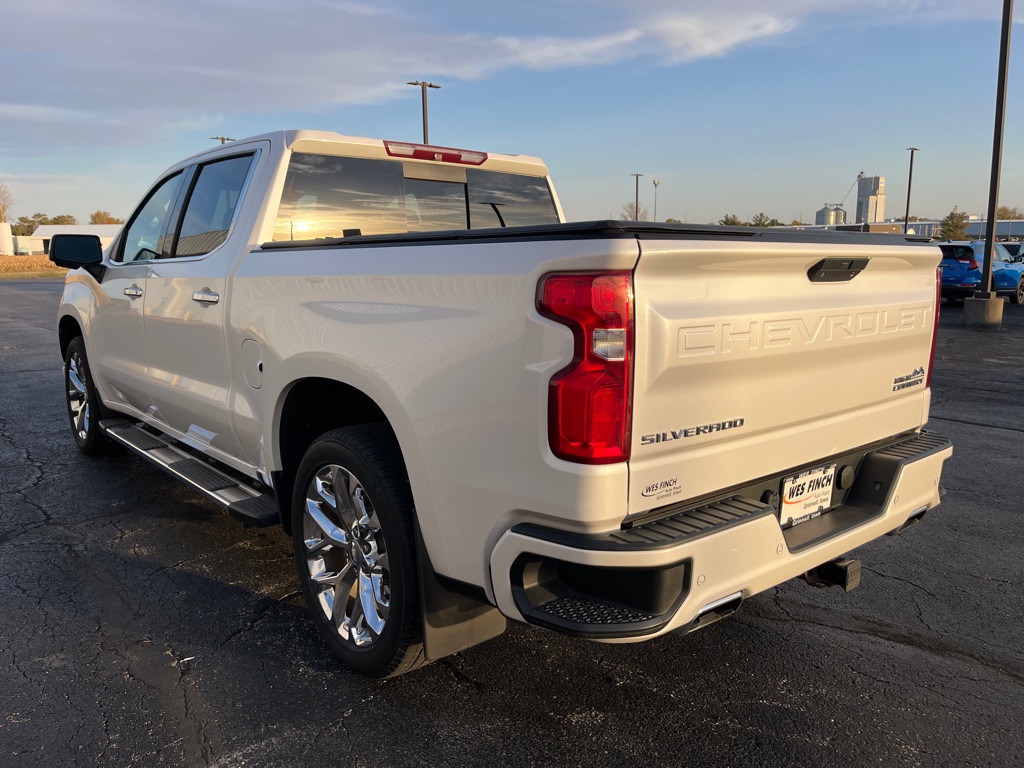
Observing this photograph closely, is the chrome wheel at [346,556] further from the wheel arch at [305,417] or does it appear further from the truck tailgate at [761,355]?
the truck tailgate at [761,355]

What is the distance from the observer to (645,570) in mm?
2133

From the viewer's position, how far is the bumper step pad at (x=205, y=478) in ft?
11.7

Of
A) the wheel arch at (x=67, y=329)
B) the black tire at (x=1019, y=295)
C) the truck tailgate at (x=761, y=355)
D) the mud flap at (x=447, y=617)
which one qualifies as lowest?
the black tire at (x=1019, y=295)

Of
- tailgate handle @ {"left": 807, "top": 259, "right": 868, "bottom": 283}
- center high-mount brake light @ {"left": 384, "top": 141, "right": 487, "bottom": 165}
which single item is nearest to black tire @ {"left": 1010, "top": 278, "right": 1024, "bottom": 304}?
center high-mount brake light @ {"left": 384, "top": 141, "right": 487, "bottom": 165}

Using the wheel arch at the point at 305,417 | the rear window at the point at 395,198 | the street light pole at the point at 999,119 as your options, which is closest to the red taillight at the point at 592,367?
the wheel arch at the point at 305,417

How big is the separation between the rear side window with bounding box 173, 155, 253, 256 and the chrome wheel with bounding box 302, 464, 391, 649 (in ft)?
5.04

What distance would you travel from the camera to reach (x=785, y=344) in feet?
8.29

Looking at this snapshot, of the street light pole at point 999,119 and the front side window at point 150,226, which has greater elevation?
the street light pole at point 999,119

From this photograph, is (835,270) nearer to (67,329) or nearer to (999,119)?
(67,329)

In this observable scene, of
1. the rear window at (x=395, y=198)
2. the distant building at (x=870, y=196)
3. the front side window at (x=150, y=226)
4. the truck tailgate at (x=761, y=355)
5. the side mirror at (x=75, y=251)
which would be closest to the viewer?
the truck tailgate at (x=761, y=355)

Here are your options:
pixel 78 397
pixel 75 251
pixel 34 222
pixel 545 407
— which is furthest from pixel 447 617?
pixel 34 222

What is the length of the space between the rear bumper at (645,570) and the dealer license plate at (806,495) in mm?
178

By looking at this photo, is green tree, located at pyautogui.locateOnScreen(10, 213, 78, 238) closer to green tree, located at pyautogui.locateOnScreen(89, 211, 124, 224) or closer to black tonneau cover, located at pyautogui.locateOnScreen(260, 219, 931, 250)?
green tree, located at pyautogui.locateOnScreen(89, 211, 124, 224)

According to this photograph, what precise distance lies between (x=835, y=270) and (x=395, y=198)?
2.45 meters
